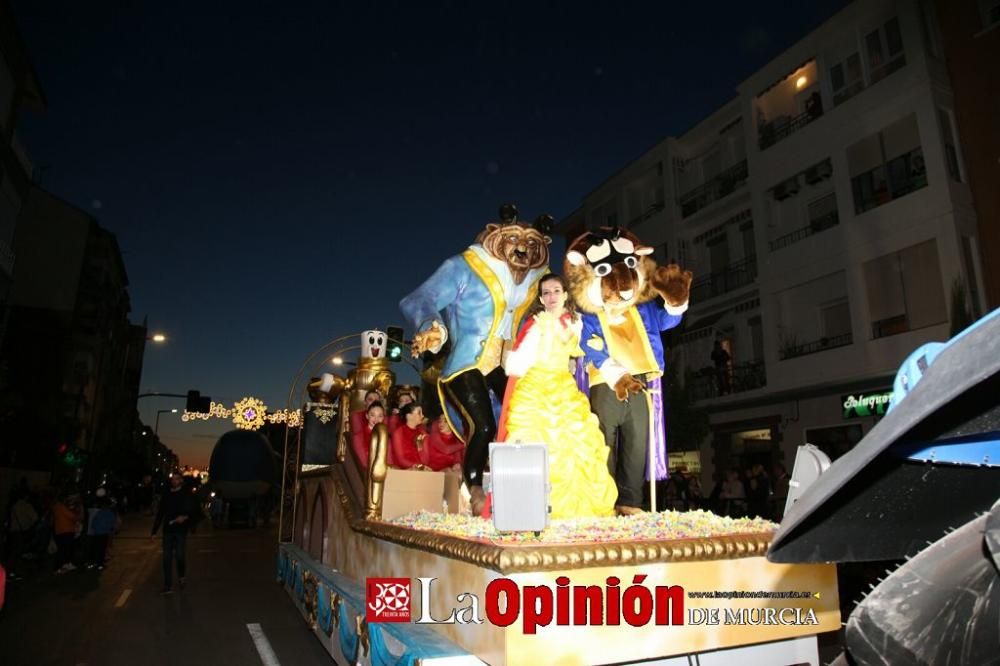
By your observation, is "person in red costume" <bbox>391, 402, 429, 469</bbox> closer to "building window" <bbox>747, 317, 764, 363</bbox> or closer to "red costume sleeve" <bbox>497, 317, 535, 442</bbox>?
"red costume sleeve" <bbox>497, 317, 535, 442</bbox>

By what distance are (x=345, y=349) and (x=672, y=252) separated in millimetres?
13317

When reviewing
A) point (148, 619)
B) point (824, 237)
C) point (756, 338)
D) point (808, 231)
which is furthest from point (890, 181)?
point (148, 619)

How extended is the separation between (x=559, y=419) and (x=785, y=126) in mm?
15483

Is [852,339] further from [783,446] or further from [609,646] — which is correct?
[609,646]

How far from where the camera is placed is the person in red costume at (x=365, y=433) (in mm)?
4847

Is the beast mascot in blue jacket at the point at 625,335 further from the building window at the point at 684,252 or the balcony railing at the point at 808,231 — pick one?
the building window at the point at 684,252

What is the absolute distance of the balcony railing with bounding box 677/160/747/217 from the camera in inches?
715

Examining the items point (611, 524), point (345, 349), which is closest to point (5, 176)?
point (345, 349)

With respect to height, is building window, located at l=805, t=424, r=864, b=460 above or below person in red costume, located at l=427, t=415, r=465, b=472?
above

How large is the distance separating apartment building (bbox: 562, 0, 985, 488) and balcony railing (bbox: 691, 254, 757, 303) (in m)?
0.04

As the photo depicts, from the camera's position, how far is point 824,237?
46.1 feet

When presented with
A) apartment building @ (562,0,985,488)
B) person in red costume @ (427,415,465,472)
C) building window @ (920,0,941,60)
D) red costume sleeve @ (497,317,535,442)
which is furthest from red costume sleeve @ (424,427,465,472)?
building window @ (920,0,941,60)

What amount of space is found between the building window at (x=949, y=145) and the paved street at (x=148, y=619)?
13635 mm

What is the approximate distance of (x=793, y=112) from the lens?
1659 centimetres
